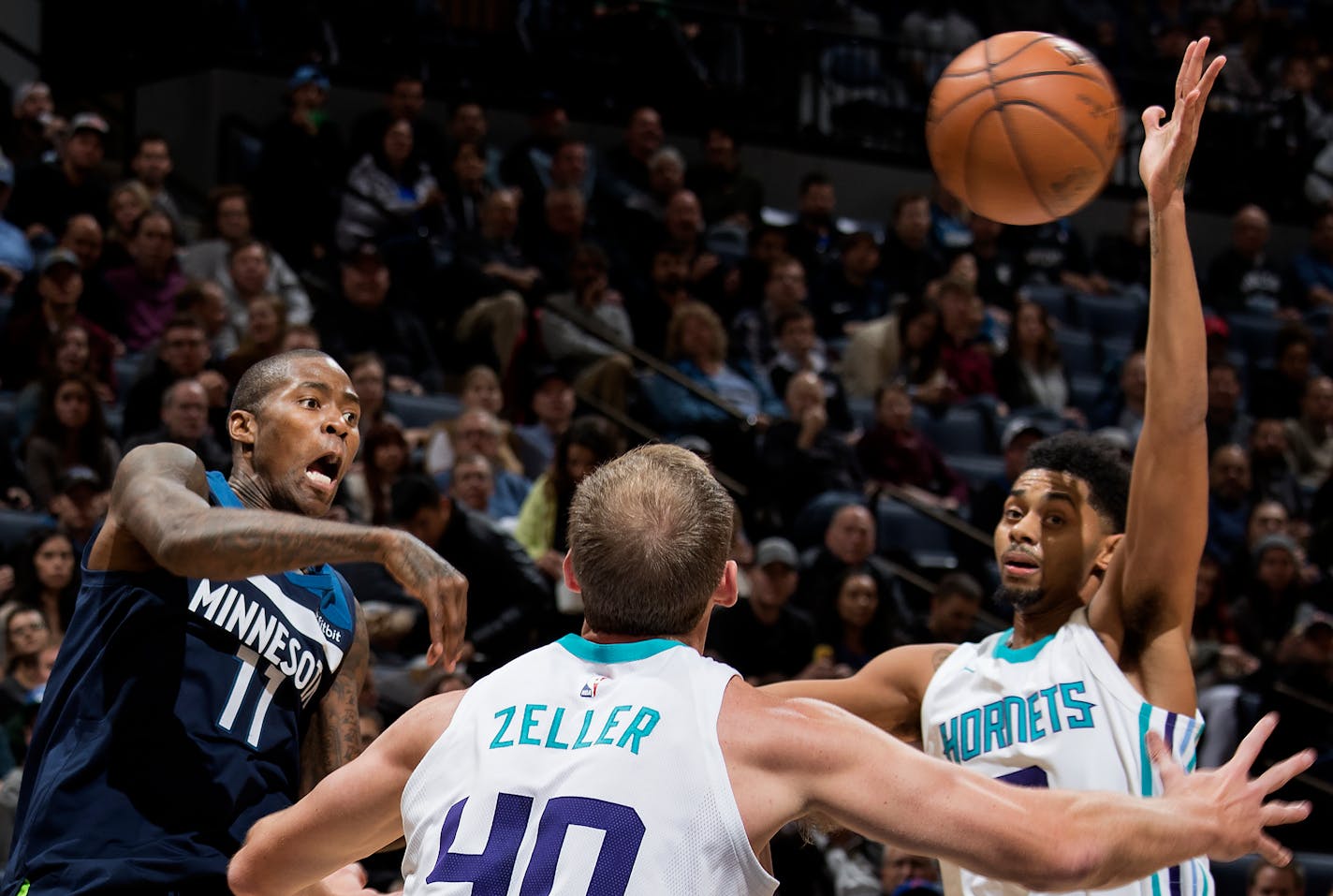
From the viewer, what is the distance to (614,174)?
41.5 feet

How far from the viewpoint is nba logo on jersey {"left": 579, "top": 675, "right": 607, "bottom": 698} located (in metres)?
2.61

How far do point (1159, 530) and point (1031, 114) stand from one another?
150 centimetres

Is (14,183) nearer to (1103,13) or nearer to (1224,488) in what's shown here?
(1224,488)

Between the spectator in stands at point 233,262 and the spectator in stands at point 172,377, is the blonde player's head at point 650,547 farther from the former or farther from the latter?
the spectator in stands at point 233,262

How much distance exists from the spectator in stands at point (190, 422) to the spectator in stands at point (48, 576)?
2.30 feet

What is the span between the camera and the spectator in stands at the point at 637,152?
1266 centimetres

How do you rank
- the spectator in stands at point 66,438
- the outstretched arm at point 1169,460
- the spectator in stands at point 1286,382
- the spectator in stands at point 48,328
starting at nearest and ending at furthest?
1. the outstretched arm at point 1169,460
2. the spectator in stands at point 66,438
3. the spectator in stands at point 48,328
4. the spectator in stands at point 1286,382

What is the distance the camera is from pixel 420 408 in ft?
32.8

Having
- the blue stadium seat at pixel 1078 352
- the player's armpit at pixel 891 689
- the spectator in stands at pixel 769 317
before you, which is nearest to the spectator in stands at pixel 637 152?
the spectator in stands at pixel 769 317

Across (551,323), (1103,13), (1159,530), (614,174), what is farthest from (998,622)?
(1103,13)

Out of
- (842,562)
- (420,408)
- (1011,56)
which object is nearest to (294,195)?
(420,408)

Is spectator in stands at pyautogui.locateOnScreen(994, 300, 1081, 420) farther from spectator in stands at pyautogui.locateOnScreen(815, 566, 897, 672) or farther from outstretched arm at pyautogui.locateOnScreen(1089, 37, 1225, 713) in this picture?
outstretched arm at pyautogui.locateOnScreen(1089, 37, 1225, 713)

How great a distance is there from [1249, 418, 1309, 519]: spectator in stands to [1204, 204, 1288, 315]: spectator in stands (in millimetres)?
2902

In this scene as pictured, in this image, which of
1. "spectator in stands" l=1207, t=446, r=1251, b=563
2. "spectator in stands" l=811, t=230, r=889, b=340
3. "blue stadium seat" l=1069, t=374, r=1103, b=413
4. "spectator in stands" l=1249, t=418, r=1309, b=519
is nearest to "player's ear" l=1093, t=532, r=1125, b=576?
"spectator in stands" l=1207, t=446, r=1251, b=563
